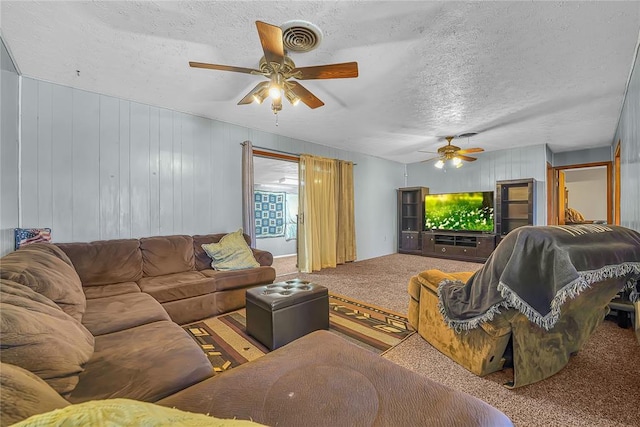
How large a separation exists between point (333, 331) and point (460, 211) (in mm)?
5015

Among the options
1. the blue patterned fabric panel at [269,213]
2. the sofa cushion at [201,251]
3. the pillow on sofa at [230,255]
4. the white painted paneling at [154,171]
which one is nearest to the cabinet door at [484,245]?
the pillow on sofa at [230,255]

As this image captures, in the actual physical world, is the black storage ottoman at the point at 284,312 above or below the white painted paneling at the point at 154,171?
below

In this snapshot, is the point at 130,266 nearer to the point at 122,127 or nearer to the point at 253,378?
the point at 122,127

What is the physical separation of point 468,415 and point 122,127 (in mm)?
4073

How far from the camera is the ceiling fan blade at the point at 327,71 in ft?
6.31

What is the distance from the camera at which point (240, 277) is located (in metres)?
3.06

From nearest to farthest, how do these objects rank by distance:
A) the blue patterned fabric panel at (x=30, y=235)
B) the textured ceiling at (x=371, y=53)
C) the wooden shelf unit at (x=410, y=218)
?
the textured ceiling at (x=371, y=53)
the blue patterned fabric panel at (x=30, y=235)
the wooden shelf unit at (x=410, y=218)

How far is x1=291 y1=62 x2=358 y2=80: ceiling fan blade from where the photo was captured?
192cm

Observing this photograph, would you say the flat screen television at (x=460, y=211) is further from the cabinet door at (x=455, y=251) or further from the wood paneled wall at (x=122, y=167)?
the wood paneled wall at (x=122, y=167)

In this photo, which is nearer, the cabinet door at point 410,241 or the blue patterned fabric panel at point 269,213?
the cabinet door at point 410,241

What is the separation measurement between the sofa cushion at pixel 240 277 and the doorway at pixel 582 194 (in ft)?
21.5

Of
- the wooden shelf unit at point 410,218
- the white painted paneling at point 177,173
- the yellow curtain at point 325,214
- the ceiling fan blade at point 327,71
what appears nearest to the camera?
the ceiling fan blade at point 327,71

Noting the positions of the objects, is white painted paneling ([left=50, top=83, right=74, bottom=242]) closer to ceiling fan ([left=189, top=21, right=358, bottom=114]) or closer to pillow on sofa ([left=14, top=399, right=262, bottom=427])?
ceiling fan ([left=189, top=21, right=358, bottom=114])

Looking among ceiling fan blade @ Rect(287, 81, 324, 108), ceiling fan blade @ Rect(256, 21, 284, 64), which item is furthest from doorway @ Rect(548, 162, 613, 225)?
ceiling fan blade @ Rect(256, 21, 284, 64)
